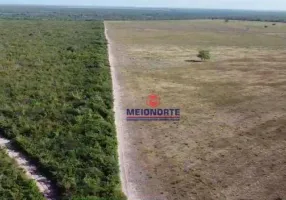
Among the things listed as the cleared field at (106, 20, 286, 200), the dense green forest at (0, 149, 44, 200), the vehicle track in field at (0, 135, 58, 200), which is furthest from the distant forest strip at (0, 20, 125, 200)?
the cleared field at (106, 20, 286, 200)

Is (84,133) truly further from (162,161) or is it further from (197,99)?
(197,99)

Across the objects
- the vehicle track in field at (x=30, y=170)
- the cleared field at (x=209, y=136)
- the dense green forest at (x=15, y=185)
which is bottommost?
the cleared field at (x=209, y=136)

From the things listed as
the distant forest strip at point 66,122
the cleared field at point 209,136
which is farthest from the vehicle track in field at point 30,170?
the cleared field at point 209,136

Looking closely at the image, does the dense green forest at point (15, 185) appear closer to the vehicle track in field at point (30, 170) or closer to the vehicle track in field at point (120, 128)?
the vehicle track in field at point (30, 170)

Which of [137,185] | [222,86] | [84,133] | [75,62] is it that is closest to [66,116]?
[84,133]

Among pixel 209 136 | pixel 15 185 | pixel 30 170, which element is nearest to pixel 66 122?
pixel 30 170
